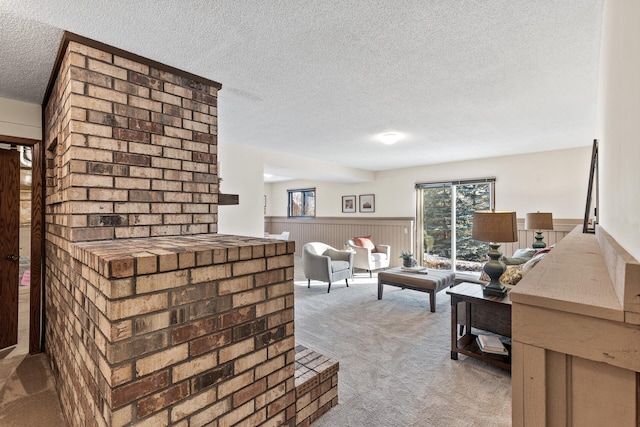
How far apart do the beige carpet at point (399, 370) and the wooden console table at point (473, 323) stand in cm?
10

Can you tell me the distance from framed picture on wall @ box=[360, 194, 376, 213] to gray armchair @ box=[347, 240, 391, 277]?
1187mm

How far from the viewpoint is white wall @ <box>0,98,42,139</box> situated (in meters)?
2.58

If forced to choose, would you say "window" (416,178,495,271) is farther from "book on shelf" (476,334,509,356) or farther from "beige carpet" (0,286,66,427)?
"beige carpet" (0,286,66,427)

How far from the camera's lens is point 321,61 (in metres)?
2.07

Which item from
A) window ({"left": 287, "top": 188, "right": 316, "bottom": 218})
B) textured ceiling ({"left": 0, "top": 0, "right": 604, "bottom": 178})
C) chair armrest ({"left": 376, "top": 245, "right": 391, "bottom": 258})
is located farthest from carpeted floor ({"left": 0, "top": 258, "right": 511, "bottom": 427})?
window ({"left": 287, "top": 188, "right": 316, "bottom": 218})

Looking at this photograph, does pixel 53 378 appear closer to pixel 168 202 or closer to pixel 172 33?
pixel 168 202

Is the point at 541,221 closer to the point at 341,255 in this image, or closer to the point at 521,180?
the point at 521,180

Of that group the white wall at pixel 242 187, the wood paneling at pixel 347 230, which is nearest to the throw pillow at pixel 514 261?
the wood paneling at pixel 347 230

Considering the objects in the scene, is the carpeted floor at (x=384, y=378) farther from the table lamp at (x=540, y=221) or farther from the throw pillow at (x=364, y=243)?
the throw pillow at (x=364, y=243)

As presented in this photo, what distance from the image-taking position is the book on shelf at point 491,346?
8.14 ft

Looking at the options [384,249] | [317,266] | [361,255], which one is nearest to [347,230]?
[384,249]

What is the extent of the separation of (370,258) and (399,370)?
369 centimetres

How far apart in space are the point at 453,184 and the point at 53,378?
20.4 feet

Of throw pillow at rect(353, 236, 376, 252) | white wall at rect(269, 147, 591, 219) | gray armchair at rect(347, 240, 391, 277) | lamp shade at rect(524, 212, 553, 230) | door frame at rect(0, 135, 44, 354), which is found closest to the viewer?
door frame at rect(0, 135, 44, 354)
